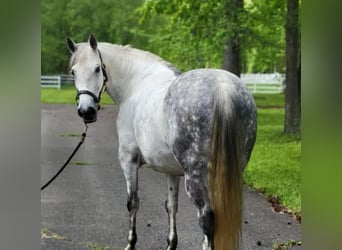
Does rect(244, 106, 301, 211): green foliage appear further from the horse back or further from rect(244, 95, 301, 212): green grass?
the horse back

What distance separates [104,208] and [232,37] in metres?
3.77

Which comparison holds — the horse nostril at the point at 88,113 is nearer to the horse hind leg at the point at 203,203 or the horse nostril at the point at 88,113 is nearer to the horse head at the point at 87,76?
the horse head at the point at 87,76

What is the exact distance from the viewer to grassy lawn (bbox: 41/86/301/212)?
473 cm

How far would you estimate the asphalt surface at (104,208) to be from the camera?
404 centimetres

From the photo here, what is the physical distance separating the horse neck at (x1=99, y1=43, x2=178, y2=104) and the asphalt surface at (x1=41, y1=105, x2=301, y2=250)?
2.73 ft

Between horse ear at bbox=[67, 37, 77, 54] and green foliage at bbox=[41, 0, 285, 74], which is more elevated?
green foliage at bbox=[41, 0, 285, 74]

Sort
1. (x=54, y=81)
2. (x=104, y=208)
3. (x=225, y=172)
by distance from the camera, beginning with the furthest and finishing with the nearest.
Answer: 1. (x=104, y=208)
2. (x=54, y=81)
3. (x=225, y=172)

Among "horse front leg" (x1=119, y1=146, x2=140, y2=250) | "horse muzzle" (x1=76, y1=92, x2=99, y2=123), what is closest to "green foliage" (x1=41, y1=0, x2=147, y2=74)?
"horse muzzle" (x1=76, y1=92, x2=99, y2=123)

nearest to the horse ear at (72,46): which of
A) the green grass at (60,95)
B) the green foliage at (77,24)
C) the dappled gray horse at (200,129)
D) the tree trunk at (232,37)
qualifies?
the dappled gray horse at (200,129)

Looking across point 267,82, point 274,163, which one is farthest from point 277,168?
point 267,82

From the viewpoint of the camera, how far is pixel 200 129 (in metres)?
2.66

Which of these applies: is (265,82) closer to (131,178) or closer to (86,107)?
(131,178)
